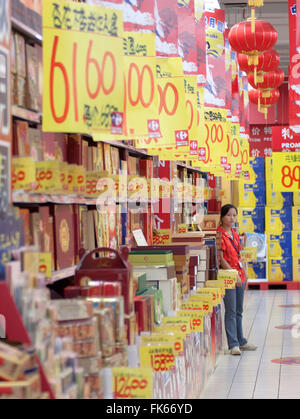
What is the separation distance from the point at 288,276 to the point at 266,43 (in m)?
6.86

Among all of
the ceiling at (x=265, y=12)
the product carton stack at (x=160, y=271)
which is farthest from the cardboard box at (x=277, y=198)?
the product carton stack at (x=160, y=271)

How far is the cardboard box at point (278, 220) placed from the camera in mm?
14672

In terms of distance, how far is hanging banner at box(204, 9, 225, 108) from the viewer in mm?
7887

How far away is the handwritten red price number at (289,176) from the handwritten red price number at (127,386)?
37.3 feet

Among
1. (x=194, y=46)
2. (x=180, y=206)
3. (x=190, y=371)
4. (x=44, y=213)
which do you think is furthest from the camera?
(x=180, y=206)

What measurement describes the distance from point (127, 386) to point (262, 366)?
4.78 meters

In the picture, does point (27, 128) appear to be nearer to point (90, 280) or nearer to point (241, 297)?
point (90, 280)

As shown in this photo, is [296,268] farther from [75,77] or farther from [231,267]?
[75,77]

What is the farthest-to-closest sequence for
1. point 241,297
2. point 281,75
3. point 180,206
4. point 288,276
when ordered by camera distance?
point 288,276 < point 281,75 < point 180,206 < point 241,297

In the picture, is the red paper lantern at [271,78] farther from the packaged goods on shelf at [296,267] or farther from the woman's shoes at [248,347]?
the woman's shoes at [248,347]

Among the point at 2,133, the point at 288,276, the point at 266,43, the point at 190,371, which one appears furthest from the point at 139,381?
the point at 288,276

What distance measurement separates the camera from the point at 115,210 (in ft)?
18.0

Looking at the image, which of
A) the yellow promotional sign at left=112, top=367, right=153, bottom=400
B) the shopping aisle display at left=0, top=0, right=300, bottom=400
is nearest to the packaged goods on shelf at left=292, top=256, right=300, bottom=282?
the shopping aisle display at left=0, top=0, right=300, bottom=400

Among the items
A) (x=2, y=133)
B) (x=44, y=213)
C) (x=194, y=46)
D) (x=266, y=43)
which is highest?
(x=266, y=43)
